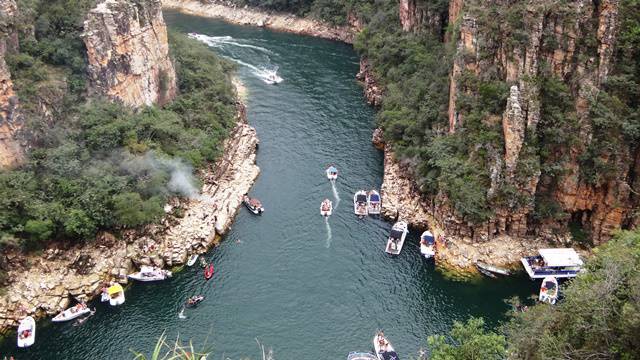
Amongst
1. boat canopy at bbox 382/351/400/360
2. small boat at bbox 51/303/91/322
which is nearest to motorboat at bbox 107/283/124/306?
small boat at bbox 51/303/91/322

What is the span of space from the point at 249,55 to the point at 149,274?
175 feet

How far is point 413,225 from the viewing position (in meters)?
50.8

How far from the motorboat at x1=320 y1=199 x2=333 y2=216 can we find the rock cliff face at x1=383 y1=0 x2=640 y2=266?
10.6m

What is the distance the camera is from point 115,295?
43.8m

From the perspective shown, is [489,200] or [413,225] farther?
[413,225]

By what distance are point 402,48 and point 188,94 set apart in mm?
27431

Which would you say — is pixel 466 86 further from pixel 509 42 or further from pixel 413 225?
pixel 413 225

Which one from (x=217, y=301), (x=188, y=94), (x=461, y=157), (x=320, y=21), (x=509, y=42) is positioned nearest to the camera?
(x=217, y=301)

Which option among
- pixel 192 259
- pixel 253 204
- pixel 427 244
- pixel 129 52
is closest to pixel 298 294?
pixel 192 259

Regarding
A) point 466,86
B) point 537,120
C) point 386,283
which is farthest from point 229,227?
point 537,120

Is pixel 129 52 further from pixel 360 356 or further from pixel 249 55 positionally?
pixel 249 55

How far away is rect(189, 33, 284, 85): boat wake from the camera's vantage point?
82.1 m

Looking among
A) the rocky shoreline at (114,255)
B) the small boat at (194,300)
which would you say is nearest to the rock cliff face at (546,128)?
the rocky shoreline at (114,255)

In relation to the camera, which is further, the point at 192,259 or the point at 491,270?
the point at 192,259
